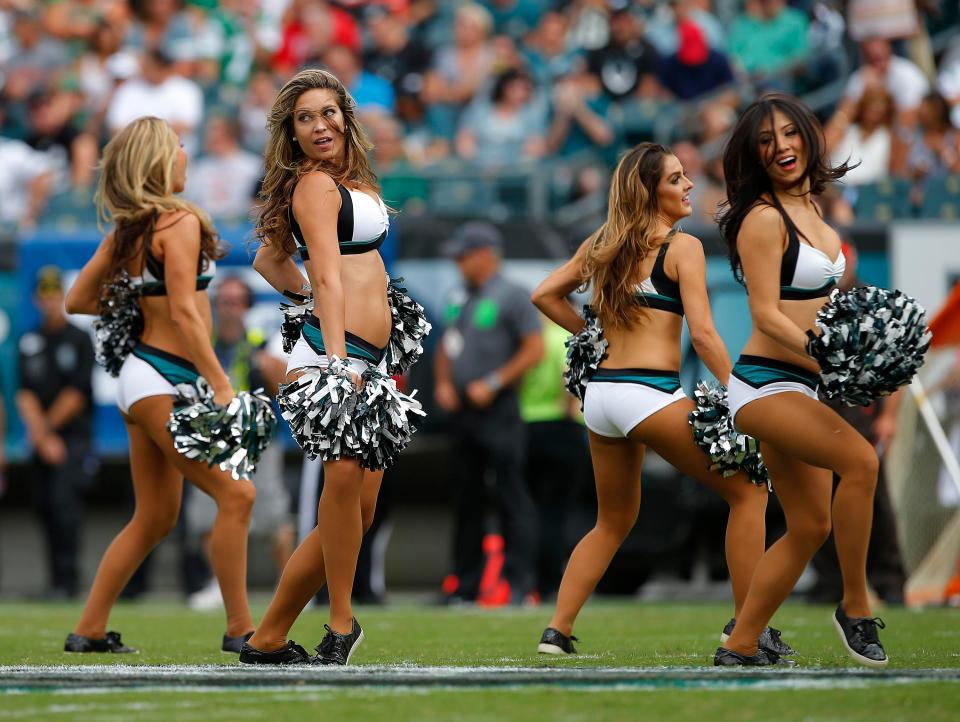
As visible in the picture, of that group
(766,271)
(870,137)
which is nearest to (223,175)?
(870,137)

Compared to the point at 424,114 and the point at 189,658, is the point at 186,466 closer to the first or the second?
the point at 189,658

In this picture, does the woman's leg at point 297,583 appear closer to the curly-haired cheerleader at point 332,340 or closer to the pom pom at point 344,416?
the curly-haired cheerleader at point 332,340

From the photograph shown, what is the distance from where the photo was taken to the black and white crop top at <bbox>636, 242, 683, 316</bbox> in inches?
240

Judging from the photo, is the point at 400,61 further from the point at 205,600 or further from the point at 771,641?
the point at 771,641

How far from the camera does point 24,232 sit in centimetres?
1238

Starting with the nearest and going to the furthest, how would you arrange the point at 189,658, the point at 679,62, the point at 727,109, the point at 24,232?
the point at 189,658 < the point at 24,232 < the point at 727,109 < the point at 679,62

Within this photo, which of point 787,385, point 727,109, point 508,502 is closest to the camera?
point 787,385

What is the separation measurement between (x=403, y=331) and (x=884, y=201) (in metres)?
6.88

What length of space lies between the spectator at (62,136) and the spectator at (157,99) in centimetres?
34

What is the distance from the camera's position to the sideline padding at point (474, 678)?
472 cm

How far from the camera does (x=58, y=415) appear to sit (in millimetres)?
11594

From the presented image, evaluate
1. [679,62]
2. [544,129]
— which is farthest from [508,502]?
[679,62]

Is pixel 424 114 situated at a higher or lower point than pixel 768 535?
higher

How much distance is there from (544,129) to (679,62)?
1381 mm
